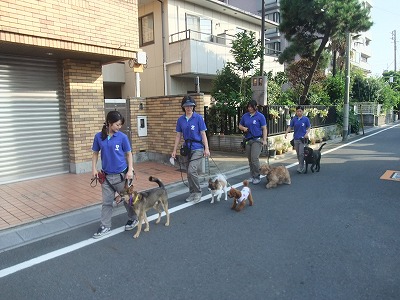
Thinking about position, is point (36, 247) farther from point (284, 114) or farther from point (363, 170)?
point (284, 114)

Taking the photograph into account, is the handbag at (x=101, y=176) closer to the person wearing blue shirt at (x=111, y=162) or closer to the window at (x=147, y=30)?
the person wearing blue shirt at (x=111, y=162)


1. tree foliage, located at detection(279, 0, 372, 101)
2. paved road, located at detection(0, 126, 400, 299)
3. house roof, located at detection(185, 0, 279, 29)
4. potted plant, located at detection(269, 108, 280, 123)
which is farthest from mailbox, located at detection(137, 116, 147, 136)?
tree foliage, located at detection(279, 0, 372, 101)

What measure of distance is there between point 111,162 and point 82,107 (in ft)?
14.2

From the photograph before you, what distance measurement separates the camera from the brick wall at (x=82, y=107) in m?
7.77

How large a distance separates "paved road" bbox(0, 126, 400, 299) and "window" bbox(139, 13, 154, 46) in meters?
12.1

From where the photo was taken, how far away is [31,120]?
744 centimetres

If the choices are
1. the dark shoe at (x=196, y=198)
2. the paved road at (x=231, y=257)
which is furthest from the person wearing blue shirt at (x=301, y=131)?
the dark shoe at (x=196, y=198)

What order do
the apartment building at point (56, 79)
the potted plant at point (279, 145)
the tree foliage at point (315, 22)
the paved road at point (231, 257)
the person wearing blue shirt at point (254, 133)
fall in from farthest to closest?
the tree foliage at point (315, 22) < the potted plant at point (279, 145) < the person wearing blue shirt at point (254, 133) < the apartment building at point (56, 79) < the paved road at point (231, 257)

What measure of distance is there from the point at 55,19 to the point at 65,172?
Result: 147 inches

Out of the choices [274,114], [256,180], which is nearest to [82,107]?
[256,180]

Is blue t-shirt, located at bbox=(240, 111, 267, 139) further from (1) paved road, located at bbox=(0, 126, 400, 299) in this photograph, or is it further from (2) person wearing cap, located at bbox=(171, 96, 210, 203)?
(1) paved road, located at bbox=(0, 126, 400, 299)

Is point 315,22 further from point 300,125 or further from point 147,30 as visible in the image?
point 300,125

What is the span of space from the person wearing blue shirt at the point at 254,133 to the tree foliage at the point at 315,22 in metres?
9.75

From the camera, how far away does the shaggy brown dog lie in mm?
6594
